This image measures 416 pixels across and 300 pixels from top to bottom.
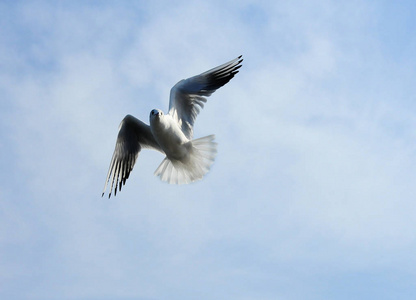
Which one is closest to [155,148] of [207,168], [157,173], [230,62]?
[157,173]

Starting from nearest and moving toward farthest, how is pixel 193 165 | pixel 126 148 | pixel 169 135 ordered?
pixel 169 135 < pixel 193 165 < pixel 126 148

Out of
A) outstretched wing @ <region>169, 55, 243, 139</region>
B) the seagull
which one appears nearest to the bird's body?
the seagull

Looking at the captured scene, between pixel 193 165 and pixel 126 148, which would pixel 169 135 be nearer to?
pixel 193 165

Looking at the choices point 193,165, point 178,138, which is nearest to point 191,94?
point 178,138

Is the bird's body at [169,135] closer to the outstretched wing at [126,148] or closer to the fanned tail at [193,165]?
the fanned tail at [193,165]

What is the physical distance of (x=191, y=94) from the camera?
851 cm

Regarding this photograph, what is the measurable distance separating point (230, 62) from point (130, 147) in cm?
217

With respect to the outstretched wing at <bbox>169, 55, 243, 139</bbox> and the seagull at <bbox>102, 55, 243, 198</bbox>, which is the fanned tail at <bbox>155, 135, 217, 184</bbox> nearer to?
the seagull at <bbox>102, 55, 243, 198</bbox>

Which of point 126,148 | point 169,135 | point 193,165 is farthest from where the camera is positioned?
point 126,148

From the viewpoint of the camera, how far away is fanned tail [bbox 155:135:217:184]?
8.18 meters

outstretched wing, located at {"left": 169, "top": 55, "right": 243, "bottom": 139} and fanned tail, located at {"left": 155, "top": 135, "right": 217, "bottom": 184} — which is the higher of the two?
outstretched wing, located at {"left": 169, "top": 55, "right": 243, "bottom": 139}

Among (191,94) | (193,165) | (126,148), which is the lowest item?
(193,165)

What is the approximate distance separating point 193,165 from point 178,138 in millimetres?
603

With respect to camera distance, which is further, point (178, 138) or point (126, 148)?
point (126, 148)
